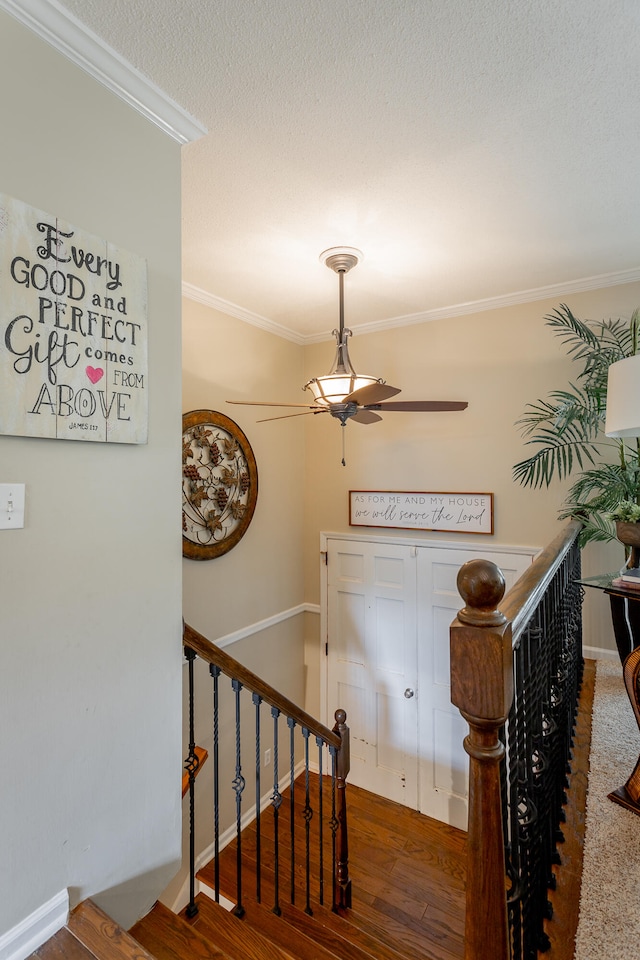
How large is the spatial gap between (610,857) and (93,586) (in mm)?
1596

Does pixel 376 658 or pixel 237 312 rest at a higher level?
pixel 237 312

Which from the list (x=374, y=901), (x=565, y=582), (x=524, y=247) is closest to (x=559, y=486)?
(x=565, y=582)

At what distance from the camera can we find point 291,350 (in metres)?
A: 3.92

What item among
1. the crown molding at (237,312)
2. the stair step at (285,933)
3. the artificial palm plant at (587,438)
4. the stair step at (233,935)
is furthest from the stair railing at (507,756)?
the crown molding at (237,312)

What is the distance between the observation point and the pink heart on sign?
130cm

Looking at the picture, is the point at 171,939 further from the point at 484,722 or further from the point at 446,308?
the point at 446,308

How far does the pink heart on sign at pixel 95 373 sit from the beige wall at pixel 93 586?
174mm

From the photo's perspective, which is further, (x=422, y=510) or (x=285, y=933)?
(x=422, y=510)

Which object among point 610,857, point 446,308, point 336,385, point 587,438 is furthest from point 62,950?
point 446,308

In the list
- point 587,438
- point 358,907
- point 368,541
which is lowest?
point 358,907

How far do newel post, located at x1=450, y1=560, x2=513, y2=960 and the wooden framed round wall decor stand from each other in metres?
2.24

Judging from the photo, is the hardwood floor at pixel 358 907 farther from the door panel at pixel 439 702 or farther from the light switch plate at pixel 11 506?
the light switch plate at pixel 11 506

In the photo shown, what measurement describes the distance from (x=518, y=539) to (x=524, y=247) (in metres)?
1.73

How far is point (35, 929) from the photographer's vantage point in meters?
1.17
